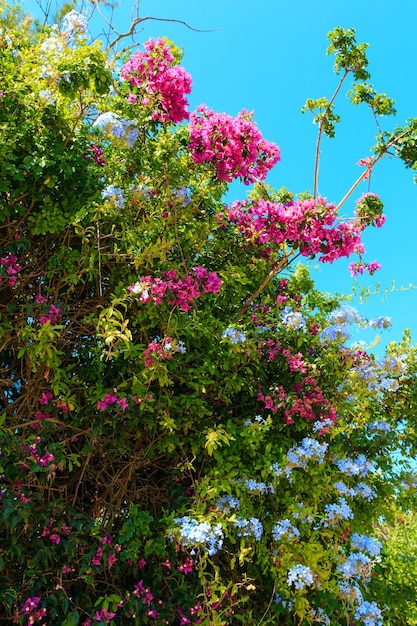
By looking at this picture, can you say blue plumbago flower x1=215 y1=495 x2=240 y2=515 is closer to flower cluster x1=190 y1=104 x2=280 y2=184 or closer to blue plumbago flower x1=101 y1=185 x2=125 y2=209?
blue plumbago flower x1=101 y1=185 x2=125 y2=209

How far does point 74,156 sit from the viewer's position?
2.48 meters

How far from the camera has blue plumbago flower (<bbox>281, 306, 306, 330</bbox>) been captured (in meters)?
2.86

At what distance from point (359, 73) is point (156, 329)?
8.09 feet

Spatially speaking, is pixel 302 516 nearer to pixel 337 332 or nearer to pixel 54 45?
pixel 337 332

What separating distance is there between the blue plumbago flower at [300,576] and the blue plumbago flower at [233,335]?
1.05 m

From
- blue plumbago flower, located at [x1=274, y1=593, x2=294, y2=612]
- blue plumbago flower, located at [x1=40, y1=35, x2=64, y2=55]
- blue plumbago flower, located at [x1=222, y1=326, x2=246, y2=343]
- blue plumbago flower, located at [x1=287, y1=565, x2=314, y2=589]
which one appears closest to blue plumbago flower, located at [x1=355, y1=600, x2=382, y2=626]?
blue plumbago flower, located at [x1=274, y1=593, x2=294, y2=612]

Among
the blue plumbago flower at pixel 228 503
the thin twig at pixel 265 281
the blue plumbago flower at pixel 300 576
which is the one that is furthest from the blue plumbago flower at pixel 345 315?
the blue plumbago flower at pixel 300 576

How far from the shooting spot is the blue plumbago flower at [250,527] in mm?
2424

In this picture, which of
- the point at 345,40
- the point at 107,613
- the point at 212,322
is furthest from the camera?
the point at 345,40

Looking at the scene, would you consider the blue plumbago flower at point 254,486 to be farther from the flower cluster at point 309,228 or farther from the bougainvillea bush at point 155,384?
the flower cluster at point 309,228

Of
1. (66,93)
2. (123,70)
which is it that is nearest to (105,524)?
Result: (66,93)

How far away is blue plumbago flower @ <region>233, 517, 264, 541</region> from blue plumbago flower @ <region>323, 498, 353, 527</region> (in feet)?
1.35

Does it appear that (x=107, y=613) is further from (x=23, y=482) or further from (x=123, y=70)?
(x=123, y=70)

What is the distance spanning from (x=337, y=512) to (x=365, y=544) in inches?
11.8
